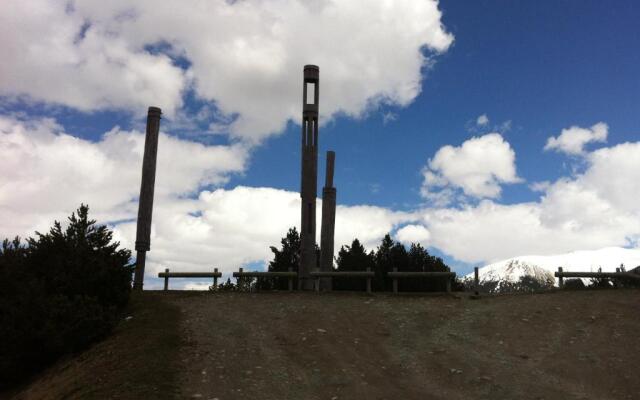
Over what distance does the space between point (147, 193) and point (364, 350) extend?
13984mm

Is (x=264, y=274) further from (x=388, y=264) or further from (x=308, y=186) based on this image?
(x=388, y=264)

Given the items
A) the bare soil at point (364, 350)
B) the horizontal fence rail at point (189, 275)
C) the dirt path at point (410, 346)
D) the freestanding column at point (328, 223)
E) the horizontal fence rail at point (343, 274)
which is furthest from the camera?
the freestanding column at point (328, 223)

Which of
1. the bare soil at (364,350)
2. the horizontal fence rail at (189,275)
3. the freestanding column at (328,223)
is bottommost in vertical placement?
the bare soil at (364,350)

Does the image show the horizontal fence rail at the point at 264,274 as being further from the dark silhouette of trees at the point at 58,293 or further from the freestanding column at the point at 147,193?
the dark silhouette of trees at the point at 58,293

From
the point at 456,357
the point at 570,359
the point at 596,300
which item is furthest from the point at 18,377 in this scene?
the point at 596,300

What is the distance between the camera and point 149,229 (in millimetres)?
26984

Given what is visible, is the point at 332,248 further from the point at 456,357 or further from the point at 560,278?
the point at 456,357

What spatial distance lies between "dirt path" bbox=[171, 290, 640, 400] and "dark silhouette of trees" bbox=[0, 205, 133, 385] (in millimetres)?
2650

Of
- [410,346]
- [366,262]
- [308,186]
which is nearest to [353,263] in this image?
[366,262]

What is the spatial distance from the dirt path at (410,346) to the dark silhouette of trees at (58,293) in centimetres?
265

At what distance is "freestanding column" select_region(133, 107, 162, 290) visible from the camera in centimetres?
2672

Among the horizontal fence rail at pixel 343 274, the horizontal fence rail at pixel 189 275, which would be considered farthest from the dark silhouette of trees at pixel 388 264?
the horizontal fence rail at pixel 189 275

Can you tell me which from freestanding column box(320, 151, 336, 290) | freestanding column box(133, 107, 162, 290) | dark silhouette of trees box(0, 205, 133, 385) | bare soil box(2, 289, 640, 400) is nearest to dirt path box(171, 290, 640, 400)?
bare soil box(2, 289, 640, 400)

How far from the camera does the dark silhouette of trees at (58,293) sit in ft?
59.2
